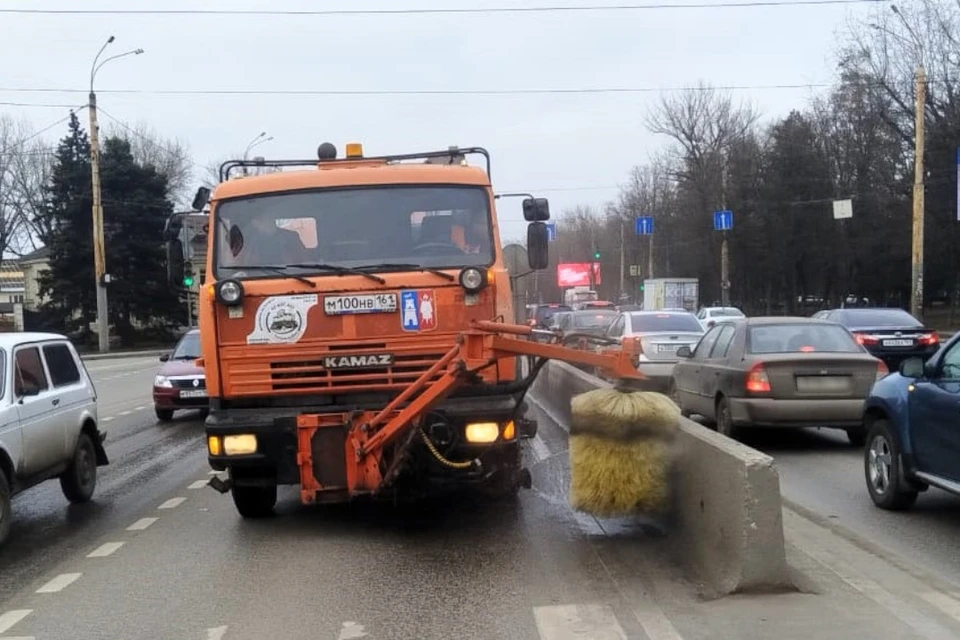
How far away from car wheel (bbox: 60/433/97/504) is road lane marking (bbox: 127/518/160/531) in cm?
118

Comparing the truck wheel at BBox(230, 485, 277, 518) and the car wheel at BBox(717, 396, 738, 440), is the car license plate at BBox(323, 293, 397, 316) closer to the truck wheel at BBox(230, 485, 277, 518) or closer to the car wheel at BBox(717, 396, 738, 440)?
the truck wheel at BBox(230, 485, 277, 518)

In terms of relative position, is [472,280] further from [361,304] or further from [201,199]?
[201,199]

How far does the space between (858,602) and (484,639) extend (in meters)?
2.19

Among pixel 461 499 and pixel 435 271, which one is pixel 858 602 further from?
pixel 461 499

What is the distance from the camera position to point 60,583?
22.6 feet

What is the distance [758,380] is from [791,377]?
366mm

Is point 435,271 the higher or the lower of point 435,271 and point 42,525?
the higher

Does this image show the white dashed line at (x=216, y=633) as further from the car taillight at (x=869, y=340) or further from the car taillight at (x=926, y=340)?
the car taillight at (x=926, y=340)

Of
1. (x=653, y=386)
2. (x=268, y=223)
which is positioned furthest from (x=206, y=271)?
(x=653, y=386)

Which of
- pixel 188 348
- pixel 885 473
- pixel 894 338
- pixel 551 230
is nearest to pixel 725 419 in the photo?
pixel 885 473

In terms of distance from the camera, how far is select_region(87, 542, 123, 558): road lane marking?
7.73m

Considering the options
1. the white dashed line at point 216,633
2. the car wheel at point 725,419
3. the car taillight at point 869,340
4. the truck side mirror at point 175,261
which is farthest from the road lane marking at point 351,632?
the car taillight at point 869,340

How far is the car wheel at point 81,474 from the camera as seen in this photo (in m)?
9.85

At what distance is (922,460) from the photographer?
7.77m
